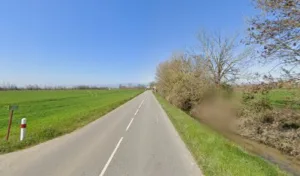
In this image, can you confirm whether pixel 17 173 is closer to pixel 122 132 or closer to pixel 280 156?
pixel 122 132

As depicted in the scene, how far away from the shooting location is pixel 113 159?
23.9 ft

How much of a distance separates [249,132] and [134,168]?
12272 millimetres

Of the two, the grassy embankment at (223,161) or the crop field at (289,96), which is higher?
the crop field at (289,96)

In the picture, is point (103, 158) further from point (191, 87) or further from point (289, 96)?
point (191, 87)

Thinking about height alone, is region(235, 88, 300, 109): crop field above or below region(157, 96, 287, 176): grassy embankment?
above

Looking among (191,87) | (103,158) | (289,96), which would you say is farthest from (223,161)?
(191,87)

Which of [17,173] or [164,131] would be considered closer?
[17,173]

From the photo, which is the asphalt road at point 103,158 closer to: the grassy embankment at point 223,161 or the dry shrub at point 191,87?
the grassy embankment at point 223,161

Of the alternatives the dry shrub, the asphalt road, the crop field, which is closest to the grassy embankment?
the asphalt road

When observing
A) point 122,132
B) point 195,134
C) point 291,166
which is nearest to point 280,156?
point 291,166

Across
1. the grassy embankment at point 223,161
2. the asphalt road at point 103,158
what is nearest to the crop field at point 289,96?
the grassy embankment at point 223,161

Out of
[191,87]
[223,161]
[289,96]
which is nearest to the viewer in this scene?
[223,161]

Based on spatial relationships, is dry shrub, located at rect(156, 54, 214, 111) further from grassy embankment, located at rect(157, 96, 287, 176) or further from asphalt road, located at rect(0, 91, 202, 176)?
grassy embankment, located at rect(157, 96, 287, 176)

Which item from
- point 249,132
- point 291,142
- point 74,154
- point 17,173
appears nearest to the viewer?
point 17,173
